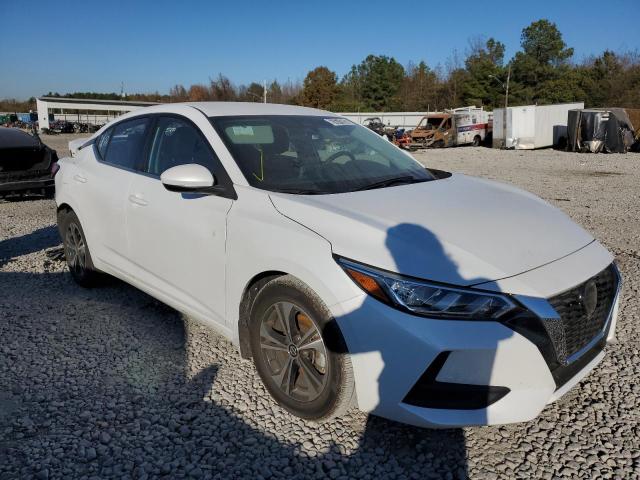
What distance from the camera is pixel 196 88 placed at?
293 feet

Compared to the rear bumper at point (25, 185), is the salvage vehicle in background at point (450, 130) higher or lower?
higher

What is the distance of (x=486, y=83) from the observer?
62.5 m

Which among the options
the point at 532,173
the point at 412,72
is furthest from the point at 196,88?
the point at 532,173

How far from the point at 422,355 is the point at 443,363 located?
9cm

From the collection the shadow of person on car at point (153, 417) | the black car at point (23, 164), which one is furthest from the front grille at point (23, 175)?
the shadow of person on car at point (153, 417)

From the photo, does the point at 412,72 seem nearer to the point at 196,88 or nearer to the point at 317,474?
the point at 196,88

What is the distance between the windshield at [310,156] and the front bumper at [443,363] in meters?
1.02

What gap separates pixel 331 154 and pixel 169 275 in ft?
4.52

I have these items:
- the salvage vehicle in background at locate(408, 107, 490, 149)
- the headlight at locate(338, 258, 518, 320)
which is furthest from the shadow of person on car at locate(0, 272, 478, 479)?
the salvage vehicle in background at locate(408, 107, 490, 149)

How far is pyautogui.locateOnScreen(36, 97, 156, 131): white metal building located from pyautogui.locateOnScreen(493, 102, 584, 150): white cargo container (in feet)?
153

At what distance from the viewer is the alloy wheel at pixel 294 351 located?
2.54 metres

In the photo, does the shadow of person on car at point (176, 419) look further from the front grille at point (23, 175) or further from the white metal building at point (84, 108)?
the white metal building at point (84, 108)

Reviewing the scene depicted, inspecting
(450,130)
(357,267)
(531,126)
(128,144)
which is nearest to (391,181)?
(357,267)

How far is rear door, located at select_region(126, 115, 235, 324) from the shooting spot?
9.89 ft
